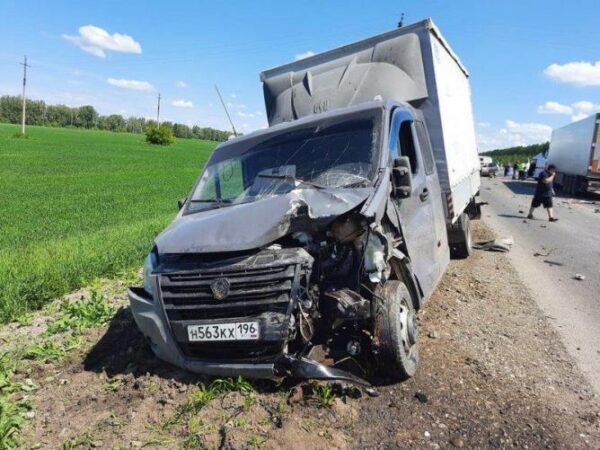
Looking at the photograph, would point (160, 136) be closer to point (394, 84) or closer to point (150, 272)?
point (394, 84)

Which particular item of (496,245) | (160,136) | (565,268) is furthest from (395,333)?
(160,136)

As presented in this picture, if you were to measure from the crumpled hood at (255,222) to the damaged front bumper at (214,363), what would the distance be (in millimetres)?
458

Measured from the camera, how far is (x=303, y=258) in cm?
337

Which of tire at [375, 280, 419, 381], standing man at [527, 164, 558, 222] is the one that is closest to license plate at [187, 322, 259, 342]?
tire at [375, 280, 419, 381]

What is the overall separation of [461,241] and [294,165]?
4552mm

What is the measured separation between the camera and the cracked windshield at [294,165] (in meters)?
4.28

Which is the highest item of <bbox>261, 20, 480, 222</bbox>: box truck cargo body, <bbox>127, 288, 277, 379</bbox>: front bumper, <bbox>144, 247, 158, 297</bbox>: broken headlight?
<bbox>261, 20, 480, 222</bbox>: box truck cargo body

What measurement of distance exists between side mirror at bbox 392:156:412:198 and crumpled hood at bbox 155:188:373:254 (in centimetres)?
39

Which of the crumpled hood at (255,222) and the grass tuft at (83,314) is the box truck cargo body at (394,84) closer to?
the crumpled hood at (255,222)

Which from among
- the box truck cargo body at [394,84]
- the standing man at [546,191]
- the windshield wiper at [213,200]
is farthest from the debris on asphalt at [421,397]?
the standing man at [546,191]

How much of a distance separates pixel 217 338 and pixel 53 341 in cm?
244

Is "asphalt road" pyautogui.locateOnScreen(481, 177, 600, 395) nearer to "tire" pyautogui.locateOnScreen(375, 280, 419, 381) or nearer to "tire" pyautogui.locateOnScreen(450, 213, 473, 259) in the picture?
"tire" pyautogui.locateOnScreen(450, 213, 473, 259)

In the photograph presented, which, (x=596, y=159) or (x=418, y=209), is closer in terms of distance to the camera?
(x=418, y=209)

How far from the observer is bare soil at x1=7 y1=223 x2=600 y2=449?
315 centimetres
